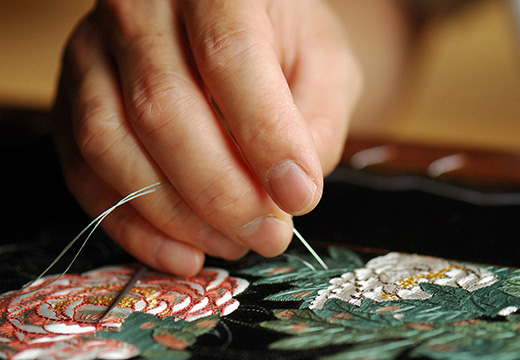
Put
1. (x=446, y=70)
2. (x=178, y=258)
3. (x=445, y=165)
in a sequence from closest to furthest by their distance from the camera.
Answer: (x=178, y=258) < (x=445, y=165) < (x=446, y=70)

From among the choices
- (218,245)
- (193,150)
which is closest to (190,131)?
(193,150)

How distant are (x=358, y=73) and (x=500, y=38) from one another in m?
1.60

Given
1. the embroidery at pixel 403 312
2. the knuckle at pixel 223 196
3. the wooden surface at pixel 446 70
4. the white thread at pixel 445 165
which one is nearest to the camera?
the embroidery at pixel 403 312

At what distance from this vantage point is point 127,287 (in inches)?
17.9

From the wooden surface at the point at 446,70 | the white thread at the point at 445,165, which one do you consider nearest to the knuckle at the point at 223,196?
the white thread at the point at 445,165

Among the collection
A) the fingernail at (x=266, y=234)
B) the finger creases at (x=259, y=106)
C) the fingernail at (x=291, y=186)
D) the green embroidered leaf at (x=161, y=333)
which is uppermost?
the finger creases at (x=259, y=106)

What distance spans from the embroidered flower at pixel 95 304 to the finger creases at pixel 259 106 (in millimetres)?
104

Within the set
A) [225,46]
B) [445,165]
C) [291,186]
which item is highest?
[225,46]

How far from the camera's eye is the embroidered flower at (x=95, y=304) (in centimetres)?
37

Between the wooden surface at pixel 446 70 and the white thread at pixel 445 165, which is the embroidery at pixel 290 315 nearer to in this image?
the white thread at pixel 445 165

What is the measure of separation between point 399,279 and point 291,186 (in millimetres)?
133

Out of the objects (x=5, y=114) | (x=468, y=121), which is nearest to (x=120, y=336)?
(x=5, y=114)

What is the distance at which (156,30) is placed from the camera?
491mm

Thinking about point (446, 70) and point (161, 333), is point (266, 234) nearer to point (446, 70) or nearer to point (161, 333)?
point (161, 333)
